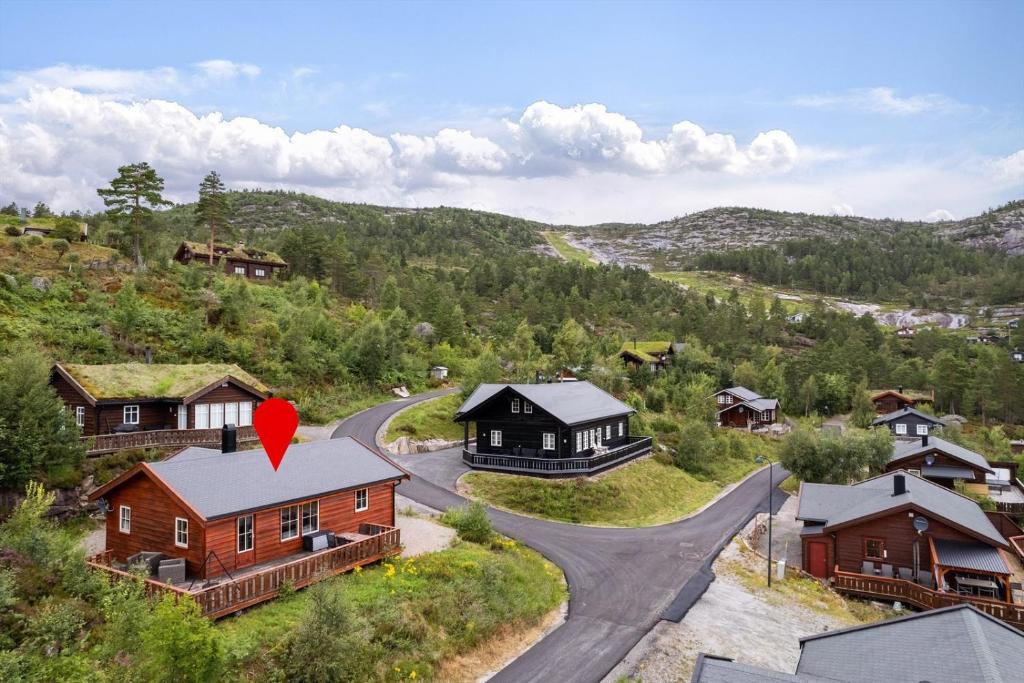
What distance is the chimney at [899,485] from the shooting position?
105ft

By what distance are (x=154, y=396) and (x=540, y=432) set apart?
23836mm

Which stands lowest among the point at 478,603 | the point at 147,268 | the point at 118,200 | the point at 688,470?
the point at 688,470

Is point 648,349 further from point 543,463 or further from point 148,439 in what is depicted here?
point 148,439

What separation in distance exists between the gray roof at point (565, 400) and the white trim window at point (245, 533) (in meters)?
22.5

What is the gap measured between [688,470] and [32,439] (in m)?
43.6

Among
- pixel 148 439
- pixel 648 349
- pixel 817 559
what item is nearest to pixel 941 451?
pixel 817 559

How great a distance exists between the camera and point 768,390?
301 ft

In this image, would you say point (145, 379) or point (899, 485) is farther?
point (145, 379)

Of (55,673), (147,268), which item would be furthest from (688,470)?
(147,268)

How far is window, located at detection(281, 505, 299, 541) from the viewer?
72.3 feet

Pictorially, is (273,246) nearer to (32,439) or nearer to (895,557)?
(32,439)

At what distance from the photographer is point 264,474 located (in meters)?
22.5

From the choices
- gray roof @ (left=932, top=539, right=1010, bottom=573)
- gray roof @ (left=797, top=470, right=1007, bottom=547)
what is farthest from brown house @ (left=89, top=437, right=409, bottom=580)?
gray roof @ (left=932, top=539, right=1010, bottom=573)

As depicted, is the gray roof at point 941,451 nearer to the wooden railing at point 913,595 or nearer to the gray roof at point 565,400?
the gray roof at point 565,400
